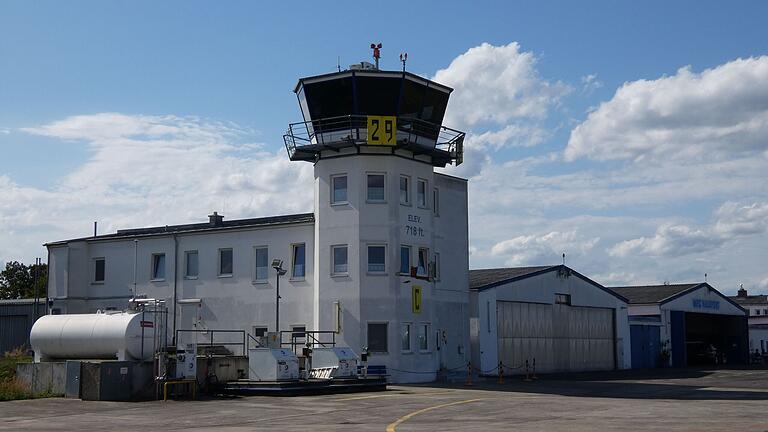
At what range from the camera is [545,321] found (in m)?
55.2

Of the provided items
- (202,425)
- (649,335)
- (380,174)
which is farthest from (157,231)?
(649,335)

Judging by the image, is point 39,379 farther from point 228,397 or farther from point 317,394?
point 317,394

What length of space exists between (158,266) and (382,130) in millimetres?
15460

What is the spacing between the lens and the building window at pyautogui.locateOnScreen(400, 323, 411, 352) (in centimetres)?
4194

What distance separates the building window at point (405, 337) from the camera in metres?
41.9

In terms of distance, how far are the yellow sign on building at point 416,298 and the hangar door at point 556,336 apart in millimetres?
8827

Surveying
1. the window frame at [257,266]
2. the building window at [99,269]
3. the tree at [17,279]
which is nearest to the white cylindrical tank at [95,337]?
the window frame at [257,266]

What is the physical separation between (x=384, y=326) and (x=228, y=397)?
35.5 feet

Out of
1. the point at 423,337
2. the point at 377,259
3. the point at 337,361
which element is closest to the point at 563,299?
the point at 423,337

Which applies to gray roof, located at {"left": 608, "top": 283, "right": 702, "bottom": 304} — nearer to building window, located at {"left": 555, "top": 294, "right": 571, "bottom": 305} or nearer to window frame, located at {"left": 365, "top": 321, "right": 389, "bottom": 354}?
building window, located at {"left": 555, "top": 294, "right": 571, "bottom": 305}

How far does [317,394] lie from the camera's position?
3369cm

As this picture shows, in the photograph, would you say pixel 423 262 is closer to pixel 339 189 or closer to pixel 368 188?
pixel 368 188

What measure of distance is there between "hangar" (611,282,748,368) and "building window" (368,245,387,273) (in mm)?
28710

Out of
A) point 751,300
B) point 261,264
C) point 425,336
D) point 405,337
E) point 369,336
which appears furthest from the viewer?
point 751,300
